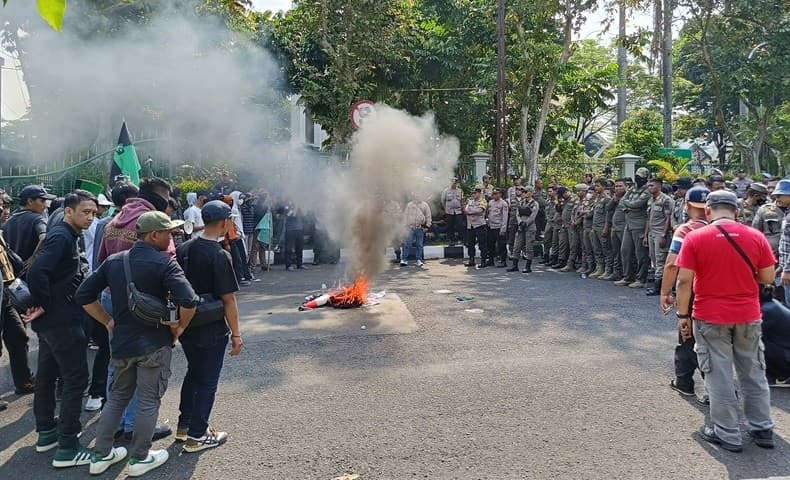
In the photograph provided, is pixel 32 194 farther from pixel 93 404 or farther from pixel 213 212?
pixel 213 212

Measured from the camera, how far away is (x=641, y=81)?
27250mm

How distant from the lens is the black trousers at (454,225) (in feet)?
48.8

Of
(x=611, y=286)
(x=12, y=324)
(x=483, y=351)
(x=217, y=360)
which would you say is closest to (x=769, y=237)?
(x=611, y=286)

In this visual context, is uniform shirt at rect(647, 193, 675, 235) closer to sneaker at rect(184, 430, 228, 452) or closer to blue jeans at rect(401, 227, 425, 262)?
blue jeans at rect(401, 227, 425, 262)

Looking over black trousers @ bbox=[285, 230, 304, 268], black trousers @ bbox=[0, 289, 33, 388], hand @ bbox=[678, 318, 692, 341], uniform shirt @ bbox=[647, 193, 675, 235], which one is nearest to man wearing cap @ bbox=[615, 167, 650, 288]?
uniform shirt @ bbox=[647, 193, 675, 235]

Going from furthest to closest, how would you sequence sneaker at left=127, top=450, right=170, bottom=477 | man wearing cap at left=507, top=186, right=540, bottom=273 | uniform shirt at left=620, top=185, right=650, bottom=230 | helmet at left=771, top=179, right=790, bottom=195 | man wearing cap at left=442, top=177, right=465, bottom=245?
man wearing cap at left=442, top=177, right=465, bottom=245, man wearing cap at left=507, top=186, right=540, bottom=273, uniform shirt at left=620, top=185, right=650, bottom=230, helmet at left=771, top=179, right=790, bottom=195, sneaker at left=127, top=450, right=170, bottom=477

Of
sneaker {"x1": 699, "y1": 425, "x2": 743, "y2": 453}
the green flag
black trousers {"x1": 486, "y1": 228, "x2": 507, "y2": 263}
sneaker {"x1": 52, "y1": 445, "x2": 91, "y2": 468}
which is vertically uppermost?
the green flag

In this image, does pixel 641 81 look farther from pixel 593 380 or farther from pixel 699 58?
pixel 593 380

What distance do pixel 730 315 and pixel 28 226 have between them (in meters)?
5.69

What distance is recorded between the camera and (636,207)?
32.2ft

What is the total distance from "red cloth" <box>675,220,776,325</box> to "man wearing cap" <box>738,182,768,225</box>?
483 centimetres

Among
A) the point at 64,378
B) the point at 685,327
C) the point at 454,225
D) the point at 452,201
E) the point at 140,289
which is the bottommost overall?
the point at 64,378

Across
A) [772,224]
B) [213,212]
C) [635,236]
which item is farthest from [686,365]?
[635,236]

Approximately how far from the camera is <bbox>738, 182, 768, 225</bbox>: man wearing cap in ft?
27.1
